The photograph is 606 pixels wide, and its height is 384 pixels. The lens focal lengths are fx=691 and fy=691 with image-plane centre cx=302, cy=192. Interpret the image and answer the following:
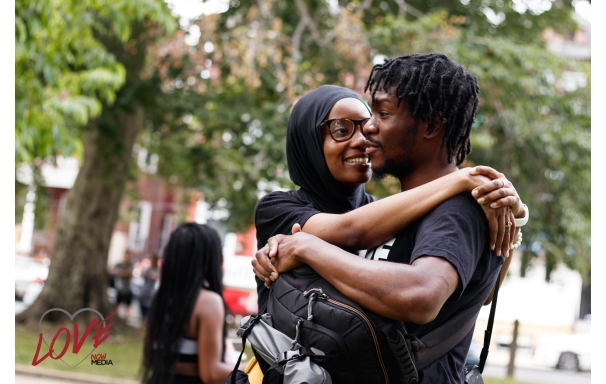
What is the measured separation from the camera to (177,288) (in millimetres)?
4176

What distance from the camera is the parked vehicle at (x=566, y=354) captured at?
15484mm

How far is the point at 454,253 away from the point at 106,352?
1021 cm

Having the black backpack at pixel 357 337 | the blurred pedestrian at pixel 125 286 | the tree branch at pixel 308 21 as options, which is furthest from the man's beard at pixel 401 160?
the blurred pedestrian at pixel 125 286

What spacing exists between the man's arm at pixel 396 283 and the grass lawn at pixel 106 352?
22.9 ft

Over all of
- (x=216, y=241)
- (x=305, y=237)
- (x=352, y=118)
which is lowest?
(x=216, y=241)

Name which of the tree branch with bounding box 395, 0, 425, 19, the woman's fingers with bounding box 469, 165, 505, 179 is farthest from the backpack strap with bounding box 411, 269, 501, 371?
the tree branch with bounding box 395, 0, 425, 19

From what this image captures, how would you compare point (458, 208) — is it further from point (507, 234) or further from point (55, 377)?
point (55, 377)

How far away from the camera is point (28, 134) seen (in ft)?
20.3

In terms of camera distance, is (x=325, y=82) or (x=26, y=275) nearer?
(x=325, y=82)

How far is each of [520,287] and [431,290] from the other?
20.7 m

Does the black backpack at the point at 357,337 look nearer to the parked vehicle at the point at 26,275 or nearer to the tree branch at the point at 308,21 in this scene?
the tree branch at the point at 308,21

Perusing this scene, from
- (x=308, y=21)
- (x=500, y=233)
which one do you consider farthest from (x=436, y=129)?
(x=308, y=21)
